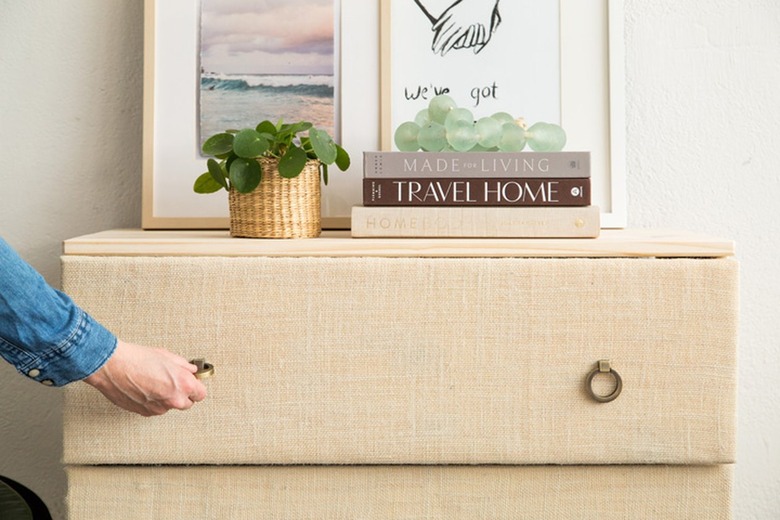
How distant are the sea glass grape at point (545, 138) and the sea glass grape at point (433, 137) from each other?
12 centimetres

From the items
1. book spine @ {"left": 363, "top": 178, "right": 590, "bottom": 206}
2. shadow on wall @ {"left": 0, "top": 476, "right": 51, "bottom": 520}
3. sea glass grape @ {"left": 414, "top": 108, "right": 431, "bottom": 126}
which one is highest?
sea glass grape @ {"left": 414, "top": 108, "right": 431, "bottom": 126}

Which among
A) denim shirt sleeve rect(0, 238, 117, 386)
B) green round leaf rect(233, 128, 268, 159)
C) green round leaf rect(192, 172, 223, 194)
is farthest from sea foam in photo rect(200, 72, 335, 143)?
denim shirt sleeve rect(0, 238, 117, 386)

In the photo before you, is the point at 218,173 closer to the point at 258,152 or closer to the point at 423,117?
the point at 258,152

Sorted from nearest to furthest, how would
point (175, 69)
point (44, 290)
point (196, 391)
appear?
1. point (44, 290)
2. point (196, 391)
3. point (175, 69)

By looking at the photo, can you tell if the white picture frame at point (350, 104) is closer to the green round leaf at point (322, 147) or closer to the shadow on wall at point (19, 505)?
the green round leaf at point (322, 147)

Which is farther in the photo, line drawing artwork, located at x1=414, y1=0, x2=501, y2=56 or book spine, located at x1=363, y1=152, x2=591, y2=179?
line drawing artwork, located at x1=414, y1=0, x2=501, y2=56

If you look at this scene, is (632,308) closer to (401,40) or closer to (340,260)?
(340,260)

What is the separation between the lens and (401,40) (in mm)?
1170

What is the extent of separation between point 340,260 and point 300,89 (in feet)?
1.33

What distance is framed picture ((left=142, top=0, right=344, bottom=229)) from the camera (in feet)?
3.79

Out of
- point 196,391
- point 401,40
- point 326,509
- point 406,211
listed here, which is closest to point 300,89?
point 401,40

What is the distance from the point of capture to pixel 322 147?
94cm

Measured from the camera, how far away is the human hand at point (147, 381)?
812 mm

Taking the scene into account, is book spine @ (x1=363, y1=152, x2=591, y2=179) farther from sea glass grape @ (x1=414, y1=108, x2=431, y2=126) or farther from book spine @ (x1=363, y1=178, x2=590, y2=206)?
sea glass grape @ (x1=414, y1=108, x2=431, y2=126)
